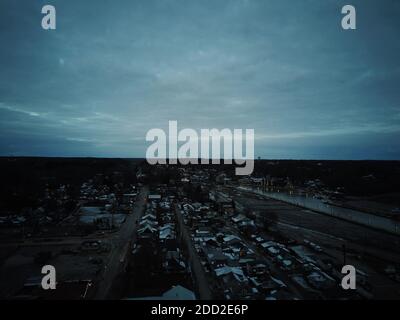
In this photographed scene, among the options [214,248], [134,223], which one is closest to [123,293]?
[214,248]

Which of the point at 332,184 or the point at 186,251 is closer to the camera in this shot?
the point at 186,251

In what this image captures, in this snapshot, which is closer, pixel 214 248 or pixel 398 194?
pixel 214 248

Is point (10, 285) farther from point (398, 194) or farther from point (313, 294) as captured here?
point (398, 194)
